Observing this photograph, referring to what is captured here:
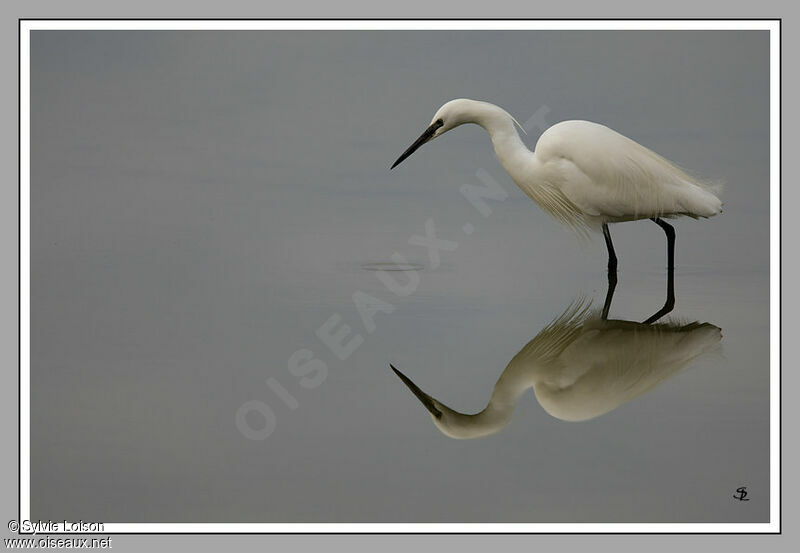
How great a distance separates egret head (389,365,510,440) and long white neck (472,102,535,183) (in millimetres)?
2000

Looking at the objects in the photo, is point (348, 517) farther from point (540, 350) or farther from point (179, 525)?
point (540, 350)

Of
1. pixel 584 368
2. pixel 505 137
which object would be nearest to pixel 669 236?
pixel 505 137

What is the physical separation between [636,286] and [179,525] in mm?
2811

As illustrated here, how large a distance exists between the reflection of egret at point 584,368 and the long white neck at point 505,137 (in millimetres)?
1086

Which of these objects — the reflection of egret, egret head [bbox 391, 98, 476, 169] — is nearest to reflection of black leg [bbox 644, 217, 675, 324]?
the reflection of egret

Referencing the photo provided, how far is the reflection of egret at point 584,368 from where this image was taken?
319 centimetres

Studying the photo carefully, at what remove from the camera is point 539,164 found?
4.95 m

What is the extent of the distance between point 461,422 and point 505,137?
2129mm

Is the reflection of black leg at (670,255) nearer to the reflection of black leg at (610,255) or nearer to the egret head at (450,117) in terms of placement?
the reflection of black leg at (610,255)

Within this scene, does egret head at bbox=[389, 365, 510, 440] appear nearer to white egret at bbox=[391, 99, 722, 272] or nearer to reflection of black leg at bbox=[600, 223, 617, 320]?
reflection of black leg at bbox=[600, 223, 617, 320]

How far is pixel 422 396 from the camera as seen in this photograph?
3320 millimetres

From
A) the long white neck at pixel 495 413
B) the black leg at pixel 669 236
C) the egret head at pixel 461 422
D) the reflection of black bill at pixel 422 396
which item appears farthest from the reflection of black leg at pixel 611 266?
the egret head at pixel 461 422

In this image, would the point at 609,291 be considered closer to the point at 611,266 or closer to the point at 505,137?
the point at 611,266

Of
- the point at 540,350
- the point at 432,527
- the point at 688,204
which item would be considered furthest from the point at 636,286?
the point at 432,527
